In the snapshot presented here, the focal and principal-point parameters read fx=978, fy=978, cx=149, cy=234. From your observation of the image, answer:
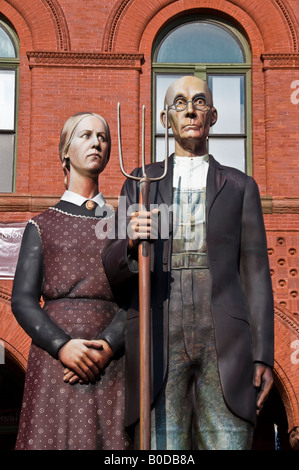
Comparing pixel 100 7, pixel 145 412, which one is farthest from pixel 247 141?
pixel 145 412

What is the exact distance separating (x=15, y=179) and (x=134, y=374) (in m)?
9.71

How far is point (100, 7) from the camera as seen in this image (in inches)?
567

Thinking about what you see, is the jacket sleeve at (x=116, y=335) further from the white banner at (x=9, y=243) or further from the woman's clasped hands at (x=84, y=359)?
the white banner at (x=9, y=243)

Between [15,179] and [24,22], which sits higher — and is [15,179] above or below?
below

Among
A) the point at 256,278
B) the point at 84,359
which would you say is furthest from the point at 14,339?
the point at 256,278

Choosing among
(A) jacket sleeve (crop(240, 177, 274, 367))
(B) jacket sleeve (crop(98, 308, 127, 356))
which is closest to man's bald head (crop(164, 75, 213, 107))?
(A) jacket sleeve (crop(240, 177, 274, 367))

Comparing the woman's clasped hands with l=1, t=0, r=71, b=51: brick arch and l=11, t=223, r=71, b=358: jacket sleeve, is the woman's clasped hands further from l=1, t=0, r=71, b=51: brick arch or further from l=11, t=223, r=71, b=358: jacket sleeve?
l=1, t=0, r=71, b=51: brick arch

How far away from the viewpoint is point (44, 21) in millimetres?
14320

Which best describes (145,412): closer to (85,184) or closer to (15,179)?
(85,184)

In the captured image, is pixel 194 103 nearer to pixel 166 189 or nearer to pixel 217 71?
pixel 166 189

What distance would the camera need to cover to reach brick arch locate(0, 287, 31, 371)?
43.2ft

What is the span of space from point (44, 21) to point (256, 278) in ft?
33.4

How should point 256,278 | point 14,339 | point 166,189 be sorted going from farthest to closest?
point 14,339 < point 166,189 < point 256,278

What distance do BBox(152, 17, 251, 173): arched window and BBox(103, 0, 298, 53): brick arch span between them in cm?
31
